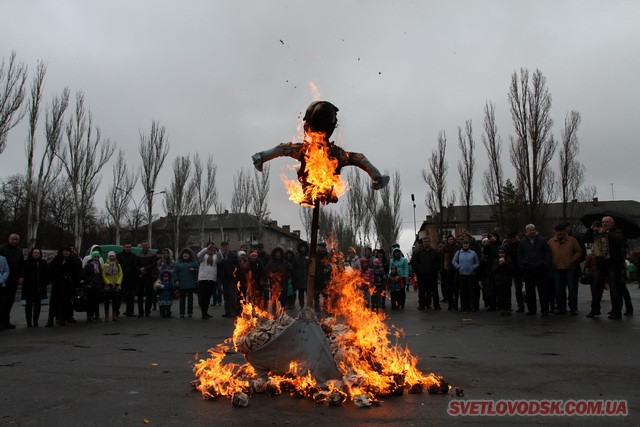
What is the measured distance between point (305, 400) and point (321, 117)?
117 inches

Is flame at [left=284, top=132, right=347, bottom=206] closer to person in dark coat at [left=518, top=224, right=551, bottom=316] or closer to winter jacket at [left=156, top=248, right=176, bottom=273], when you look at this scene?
person in dark coat at [left=518, top=224, right=551, bottom=316]

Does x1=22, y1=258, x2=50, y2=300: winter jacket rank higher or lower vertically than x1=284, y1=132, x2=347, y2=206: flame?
lower

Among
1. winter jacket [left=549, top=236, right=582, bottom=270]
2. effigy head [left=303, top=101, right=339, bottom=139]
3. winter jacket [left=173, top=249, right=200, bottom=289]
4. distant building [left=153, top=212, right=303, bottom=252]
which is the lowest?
winter jacket [left=173, top=249, right=200, bottom=289]

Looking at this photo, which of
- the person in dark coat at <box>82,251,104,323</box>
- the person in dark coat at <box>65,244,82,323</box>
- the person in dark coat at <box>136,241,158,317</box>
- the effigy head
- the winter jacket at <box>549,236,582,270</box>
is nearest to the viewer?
the effigy head

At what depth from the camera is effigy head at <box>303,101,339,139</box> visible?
5.69m

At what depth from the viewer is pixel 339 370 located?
539cm

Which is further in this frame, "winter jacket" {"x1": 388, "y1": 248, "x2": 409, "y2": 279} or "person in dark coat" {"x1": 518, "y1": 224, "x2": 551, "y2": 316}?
"winter jacket" {"x1": 388, "y1": 248, "x2": 409, "y2": 279}

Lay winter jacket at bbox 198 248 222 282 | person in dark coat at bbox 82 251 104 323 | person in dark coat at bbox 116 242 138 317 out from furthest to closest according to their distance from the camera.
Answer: person in dark coat at bbox 116 242 138 317
winter jacket at bbox 198 248 222 282
person in dark coat at bbox 82 251 104 323

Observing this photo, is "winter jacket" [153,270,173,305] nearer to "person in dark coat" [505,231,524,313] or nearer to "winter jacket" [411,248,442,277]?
"winter jacket" [411,248,442,277]

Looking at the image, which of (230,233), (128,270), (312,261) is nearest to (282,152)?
(312,261)

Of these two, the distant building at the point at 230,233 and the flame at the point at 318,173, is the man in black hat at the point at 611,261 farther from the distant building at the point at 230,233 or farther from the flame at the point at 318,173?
the distant building at the point at 230,233

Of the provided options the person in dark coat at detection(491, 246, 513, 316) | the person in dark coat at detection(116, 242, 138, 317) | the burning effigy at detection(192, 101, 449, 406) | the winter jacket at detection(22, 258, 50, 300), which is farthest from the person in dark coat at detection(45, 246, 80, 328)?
the person in dark coat at detection(491, 246, 513, 316)

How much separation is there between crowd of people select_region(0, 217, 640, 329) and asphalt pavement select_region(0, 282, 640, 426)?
107 centimetres

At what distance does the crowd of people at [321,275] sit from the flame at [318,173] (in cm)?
514
